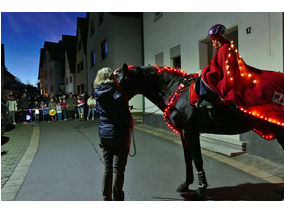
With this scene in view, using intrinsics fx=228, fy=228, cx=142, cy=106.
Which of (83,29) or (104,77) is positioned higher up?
(83,29)

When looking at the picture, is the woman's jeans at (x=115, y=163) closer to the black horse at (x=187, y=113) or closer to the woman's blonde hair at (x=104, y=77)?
the woman's blonde hair at (x=104, y=77)

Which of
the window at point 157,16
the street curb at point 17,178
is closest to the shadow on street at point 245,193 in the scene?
the street curb at point 17,178

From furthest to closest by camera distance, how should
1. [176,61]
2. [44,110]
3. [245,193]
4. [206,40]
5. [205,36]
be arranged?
[44,110] → [176,61] → [206,40] → [205,36] → [245,193]

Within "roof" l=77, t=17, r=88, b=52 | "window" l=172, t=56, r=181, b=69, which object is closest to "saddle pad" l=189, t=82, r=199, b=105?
"window" l=172, t=56, r=181, b=69

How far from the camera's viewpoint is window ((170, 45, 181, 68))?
8.72 m

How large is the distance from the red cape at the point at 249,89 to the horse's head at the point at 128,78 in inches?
46.0

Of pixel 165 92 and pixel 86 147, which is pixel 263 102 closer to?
pixel 165 92

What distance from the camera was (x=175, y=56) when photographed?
8.92m

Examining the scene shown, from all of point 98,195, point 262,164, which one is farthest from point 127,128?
point 262,164

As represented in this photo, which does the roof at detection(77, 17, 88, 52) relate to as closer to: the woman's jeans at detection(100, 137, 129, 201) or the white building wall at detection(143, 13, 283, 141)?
the white building wall at detection(143, 13, 283, 141)

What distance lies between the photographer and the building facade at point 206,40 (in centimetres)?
479

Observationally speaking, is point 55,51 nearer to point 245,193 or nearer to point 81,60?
point 81,60

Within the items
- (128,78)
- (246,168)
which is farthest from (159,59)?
(128,78)

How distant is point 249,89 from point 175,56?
20.8 ft
